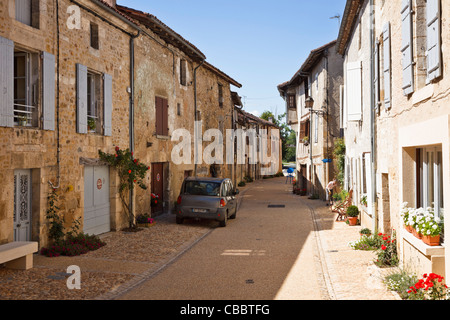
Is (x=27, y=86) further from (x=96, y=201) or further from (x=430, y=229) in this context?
(x=430, y=229)

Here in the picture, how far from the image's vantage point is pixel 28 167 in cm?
791

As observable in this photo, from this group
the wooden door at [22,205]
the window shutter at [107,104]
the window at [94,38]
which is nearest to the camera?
the wooden door at [22,205]

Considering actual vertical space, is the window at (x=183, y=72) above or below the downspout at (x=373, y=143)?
above

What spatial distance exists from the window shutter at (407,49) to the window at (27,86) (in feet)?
22.8

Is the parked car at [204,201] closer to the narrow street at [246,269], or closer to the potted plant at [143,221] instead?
the narrow street at [246,269]

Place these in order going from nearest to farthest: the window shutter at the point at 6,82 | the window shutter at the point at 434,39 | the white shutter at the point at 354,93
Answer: the window shutter at the point at 434,39 < the window shutter at the point at 6,82 < the white shutter at the point at 354,93

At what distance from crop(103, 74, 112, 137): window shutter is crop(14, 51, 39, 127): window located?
2.50m

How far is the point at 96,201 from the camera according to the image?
419 inches

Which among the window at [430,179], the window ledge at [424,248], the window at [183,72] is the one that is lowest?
the window ledge at [424,248]

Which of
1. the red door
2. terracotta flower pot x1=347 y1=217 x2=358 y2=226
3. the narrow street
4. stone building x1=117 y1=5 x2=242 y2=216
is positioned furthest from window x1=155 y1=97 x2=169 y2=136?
Result: terracotta flower pot x1=347 y1=217 x2=358 y2=226

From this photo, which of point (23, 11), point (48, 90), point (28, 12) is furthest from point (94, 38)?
point (48, 90)

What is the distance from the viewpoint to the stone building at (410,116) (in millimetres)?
5062

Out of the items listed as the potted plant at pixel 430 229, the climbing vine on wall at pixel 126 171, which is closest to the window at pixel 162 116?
the climbing vine on wall at pixel 126 171

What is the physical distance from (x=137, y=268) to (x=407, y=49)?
6.01 metres
